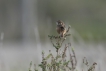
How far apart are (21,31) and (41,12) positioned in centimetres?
235

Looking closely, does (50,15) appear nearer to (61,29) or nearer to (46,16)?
(46,16)

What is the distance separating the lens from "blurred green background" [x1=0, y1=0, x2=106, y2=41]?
17188mm

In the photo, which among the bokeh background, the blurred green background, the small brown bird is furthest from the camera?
the blurred green background

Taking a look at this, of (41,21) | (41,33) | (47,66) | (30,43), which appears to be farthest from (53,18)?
(47,66)

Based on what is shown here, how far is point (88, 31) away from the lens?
16984 mm

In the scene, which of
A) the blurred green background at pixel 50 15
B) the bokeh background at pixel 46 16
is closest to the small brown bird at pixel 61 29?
the bokeh background at pixel 46 16

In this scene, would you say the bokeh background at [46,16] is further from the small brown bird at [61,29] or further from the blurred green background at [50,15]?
the small brown bird at [61,29]

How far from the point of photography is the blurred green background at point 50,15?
56.4 ft

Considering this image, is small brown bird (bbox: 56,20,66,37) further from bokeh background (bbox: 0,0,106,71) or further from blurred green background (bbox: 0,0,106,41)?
blurred green background (bbox: 0,0,106,41)

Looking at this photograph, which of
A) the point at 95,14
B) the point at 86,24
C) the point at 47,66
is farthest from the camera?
the point at 95,14

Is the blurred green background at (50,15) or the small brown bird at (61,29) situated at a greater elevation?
the blurred green background at (50,15)

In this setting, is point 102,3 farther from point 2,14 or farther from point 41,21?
point 2,14

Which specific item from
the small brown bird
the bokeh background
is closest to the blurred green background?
the bokeh background

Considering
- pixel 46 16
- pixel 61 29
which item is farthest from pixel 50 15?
pixel 61 29
